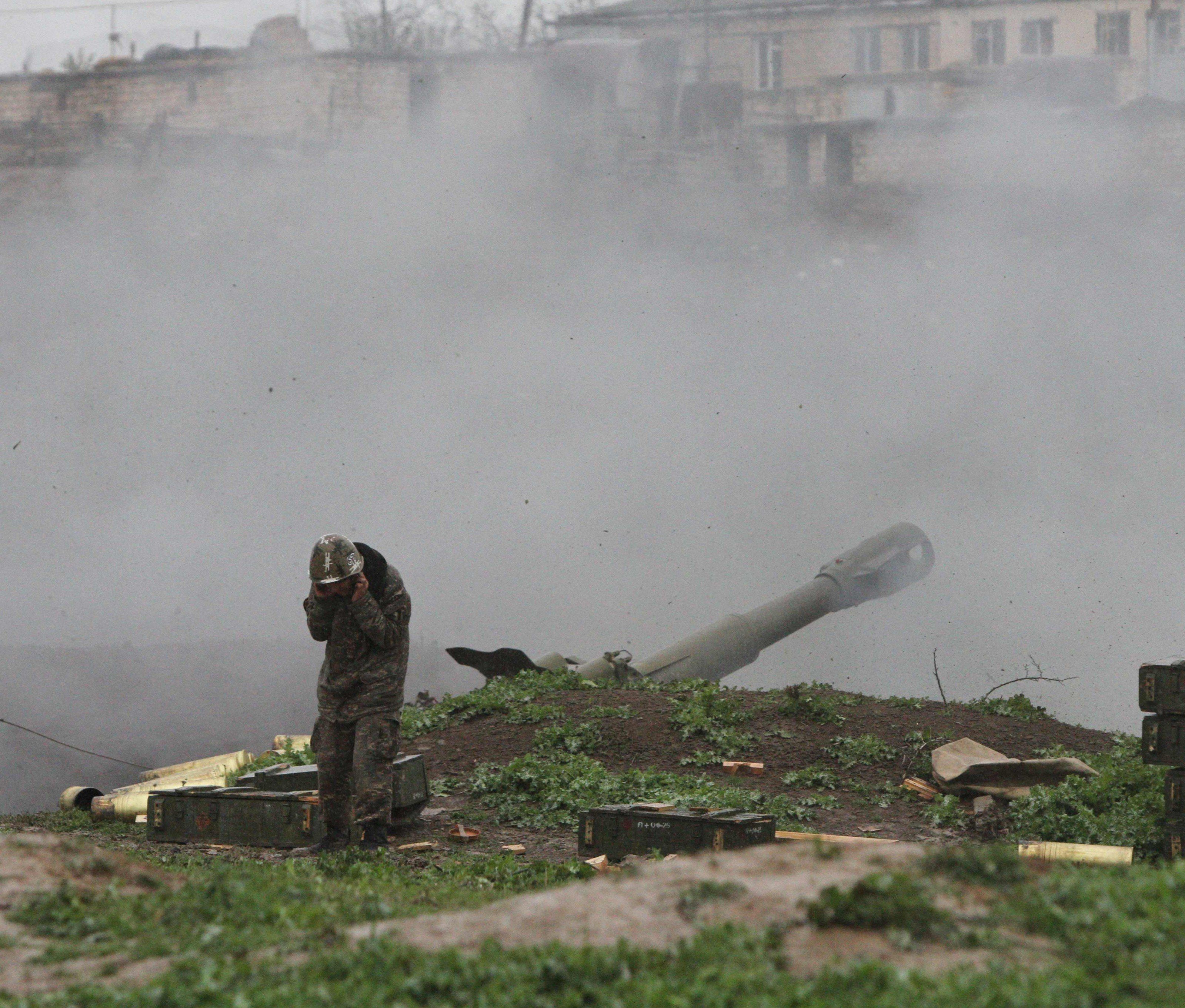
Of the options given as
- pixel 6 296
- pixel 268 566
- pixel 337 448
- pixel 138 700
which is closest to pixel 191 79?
pixel 6 296

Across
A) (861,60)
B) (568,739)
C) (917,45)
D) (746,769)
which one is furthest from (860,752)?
(861,60)

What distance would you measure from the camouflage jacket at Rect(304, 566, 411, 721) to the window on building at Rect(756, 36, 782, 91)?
79.7 ft

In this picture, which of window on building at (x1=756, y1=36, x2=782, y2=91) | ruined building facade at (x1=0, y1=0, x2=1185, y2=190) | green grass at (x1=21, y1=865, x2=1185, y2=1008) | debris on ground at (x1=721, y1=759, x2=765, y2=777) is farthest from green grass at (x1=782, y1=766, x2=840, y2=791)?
window on building at (x1=756, y1=36, x2=782, y2=91)

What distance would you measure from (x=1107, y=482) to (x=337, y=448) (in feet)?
36.2

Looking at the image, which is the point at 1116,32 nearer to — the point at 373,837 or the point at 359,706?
the point at 359,706

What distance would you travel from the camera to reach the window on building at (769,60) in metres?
29.1

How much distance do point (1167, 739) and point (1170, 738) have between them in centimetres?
2

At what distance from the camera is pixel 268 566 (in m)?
19.9

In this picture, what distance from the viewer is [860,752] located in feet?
32.3

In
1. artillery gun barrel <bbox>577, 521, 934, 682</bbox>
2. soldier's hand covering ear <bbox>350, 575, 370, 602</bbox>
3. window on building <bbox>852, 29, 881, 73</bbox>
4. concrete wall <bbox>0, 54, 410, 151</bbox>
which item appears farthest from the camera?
window on building <bbox>852, 29, 881, 73</bbox>

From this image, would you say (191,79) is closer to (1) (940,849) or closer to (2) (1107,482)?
(2) (1107,482)

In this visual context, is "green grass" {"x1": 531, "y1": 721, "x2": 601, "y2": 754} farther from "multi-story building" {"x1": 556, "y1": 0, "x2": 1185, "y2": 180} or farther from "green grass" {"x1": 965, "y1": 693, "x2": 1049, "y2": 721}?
"multi-story building" {"x1": 556, "y1": 0, "x2": 1185, "y2": 180}

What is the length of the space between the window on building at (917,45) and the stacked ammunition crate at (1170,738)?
25404 mm

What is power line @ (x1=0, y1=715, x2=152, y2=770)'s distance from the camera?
11.7 meters
